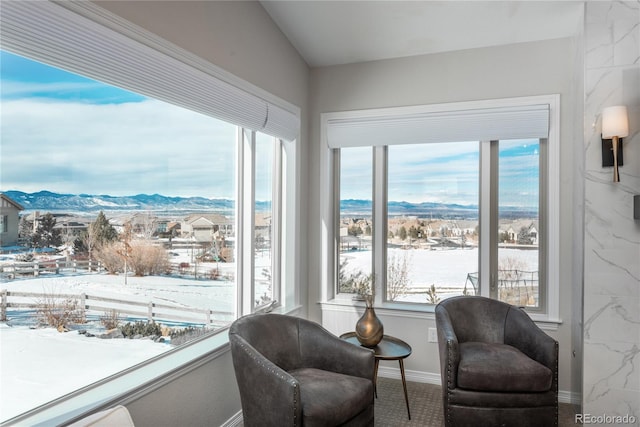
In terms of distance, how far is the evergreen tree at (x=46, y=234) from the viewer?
161 cm

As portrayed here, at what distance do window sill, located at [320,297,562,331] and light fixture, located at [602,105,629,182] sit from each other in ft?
3.87

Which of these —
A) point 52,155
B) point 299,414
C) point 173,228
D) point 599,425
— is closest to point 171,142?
point 173,228

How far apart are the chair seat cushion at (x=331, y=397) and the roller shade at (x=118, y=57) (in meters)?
1.59

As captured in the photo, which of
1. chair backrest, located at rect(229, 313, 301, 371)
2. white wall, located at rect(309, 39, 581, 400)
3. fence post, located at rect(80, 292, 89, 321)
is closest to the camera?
fence post, located at rect(80, 292, 89, 321)

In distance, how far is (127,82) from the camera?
1.77 meters

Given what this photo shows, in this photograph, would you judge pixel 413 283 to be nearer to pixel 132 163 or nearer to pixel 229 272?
pixel 229 272

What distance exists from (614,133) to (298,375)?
2330 mm

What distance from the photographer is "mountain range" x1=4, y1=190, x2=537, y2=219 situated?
163 centimetres

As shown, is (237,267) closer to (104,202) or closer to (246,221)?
(246,221)

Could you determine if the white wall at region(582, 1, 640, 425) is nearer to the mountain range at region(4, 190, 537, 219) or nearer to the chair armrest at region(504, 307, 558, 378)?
the chair armrest at region(504, 307, 558, 378)

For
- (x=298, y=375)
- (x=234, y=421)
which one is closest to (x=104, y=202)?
(x=298, y=375)

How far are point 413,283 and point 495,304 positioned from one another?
75 centimetres

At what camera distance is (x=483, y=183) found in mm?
3283

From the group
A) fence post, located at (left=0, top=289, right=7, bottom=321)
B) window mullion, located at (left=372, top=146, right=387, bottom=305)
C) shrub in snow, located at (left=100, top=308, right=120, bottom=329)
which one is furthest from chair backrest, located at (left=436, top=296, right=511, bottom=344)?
fence post, located at (left=0, top=289, right=7, bottom=321)
